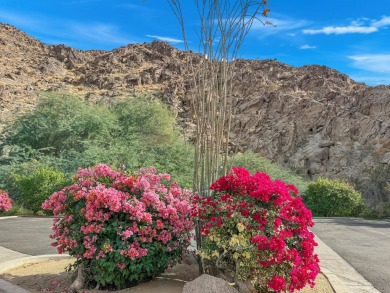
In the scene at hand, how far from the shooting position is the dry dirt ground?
597 centimetres

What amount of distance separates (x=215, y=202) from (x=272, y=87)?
183 ft

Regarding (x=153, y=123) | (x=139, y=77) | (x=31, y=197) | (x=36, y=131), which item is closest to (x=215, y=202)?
(x=31, y=197)

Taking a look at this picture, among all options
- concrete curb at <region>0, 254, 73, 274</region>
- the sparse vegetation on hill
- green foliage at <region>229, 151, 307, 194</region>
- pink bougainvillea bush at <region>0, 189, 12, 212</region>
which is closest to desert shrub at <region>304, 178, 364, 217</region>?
green foliage at <region>229, 151, 307, 194</region>

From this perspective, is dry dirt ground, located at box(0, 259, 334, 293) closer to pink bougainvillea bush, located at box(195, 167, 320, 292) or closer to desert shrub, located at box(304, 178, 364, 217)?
pink bougainvillea bush, located at box(195, 167, 320, 292)

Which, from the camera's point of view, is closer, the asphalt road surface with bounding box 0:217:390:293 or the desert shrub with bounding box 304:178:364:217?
the asphalt road surface with bounding box 0:217:390:293

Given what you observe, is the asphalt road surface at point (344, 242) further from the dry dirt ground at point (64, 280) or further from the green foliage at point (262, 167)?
the green foliage at point (262, 167)

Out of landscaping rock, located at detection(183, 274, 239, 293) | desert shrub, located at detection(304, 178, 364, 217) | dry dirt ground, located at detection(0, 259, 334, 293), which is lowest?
desert shrub, located at detection(304, 178, 364, 217)

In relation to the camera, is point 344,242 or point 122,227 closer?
point 122,227

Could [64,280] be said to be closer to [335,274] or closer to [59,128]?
[335,274]

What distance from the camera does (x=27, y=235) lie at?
12469 millimetres

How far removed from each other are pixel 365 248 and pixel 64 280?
25.8 ft

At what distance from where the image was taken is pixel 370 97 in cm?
4581

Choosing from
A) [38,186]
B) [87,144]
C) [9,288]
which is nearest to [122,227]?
[9,288]

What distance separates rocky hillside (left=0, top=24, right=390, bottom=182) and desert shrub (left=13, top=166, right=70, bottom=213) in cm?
1315
